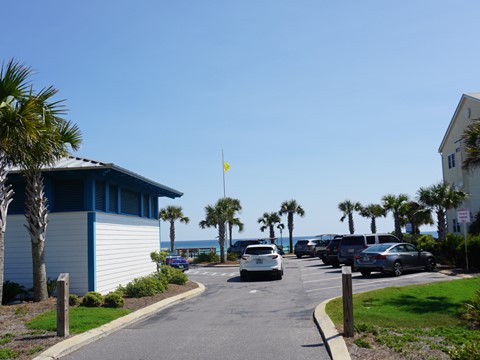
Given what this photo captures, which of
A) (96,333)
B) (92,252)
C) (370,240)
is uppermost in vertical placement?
(92,252)

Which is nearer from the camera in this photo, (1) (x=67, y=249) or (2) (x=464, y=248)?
(1) (x=67, y=249)

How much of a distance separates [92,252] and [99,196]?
2.02 metres

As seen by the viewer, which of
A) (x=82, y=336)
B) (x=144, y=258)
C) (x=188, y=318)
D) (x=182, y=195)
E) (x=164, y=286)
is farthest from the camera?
(x=182, y=195)

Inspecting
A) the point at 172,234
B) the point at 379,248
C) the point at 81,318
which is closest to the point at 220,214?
the point at 172,234

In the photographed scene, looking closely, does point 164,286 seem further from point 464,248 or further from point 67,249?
point 464,248

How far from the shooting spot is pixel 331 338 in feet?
29.7

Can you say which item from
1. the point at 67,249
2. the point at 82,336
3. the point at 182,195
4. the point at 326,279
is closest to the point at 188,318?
the point at 82,336

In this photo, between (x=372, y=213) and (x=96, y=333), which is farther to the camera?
(x=372, y=213)

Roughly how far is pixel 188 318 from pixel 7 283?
6.12 metres

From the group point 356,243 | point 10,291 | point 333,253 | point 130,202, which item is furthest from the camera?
point 333,253

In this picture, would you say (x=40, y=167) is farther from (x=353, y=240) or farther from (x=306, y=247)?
(x=306, y=247)

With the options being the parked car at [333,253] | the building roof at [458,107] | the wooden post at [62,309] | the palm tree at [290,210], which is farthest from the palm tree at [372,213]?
the wooden post at [62,309]

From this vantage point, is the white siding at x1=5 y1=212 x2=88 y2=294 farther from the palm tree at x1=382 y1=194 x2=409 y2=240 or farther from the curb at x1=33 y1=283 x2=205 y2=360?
the palm tree at x1=382 y1=194 x2=409 y2=240

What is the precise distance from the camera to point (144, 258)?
20.8m
